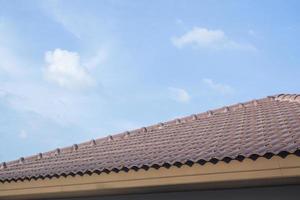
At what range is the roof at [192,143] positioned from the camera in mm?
4395

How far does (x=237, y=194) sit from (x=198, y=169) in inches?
26.6

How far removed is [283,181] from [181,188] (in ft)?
3.82

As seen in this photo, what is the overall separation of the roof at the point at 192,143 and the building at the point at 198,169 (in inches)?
0.5

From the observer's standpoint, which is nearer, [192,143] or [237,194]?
[237,194]

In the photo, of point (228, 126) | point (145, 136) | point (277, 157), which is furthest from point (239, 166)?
point (145, 136)

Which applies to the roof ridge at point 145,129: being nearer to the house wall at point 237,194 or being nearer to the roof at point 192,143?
the roof at point 192,143

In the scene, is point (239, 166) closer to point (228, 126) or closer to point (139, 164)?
point (139, 164)

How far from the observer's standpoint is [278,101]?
28.2 ft

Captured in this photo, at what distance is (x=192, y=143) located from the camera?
5.68m

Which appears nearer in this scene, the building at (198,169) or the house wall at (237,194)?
the building at (198,169)

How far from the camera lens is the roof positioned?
4.39 meters

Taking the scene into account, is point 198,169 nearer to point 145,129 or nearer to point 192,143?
point 192,143

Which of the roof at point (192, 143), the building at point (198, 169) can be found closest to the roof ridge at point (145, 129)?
the roof at point (192, 143)

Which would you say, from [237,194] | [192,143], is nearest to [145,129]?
[192,143]
